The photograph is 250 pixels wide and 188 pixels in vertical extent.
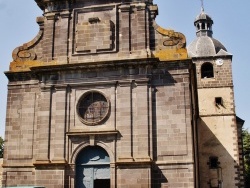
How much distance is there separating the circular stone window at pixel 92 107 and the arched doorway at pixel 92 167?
3.90 feet

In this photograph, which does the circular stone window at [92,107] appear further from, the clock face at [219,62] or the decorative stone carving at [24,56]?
the clock face at [219,62]

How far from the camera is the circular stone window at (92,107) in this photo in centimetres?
1633

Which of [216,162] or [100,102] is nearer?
[100,102]

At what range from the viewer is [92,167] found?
1599 centimetres

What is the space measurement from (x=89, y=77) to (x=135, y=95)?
2166 mm

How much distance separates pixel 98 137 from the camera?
15906 mm

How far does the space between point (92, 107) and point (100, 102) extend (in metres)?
0.40

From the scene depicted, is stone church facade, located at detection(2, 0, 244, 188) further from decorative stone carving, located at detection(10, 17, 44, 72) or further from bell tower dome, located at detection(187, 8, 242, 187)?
bell tower dome, located at detection(187, 8, 242, 187)

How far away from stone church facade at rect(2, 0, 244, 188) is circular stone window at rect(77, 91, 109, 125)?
0.14 ft

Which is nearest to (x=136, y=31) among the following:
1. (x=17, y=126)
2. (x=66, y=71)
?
(x=66, y=71)

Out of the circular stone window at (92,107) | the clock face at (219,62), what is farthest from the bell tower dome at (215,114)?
the circular stone window at (92,107)

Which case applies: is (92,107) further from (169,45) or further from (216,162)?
(216,162)

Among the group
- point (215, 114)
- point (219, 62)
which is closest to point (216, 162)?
point (215, 114)

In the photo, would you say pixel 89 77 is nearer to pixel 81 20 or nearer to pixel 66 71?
pixel 66 71
